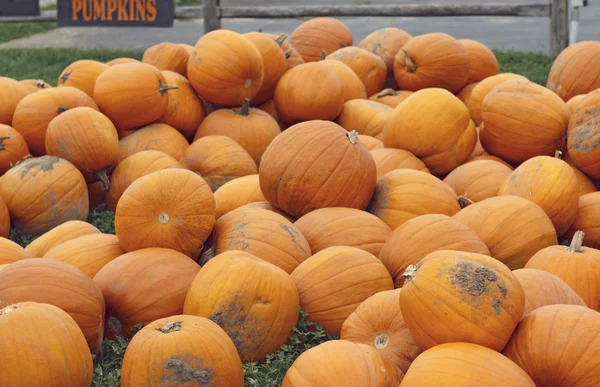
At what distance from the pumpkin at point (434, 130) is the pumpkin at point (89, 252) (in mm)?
1809

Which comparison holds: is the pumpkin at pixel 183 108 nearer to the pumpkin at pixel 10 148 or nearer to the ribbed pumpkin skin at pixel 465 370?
the pumpkin at pixel 10 148

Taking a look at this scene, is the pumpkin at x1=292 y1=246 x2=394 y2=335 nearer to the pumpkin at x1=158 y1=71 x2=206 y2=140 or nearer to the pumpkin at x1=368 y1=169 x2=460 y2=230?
the pumpkin at x1=368 y1=169 x2=460 y2=230

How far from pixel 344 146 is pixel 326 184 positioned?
Result: 206 millimetres

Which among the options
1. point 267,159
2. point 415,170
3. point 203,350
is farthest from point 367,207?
point 203,350

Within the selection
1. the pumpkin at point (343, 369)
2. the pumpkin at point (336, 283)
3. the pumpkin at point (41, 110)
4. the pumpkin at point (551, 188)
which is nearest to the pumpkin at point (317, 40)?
the pumpkin at point (41, 110)

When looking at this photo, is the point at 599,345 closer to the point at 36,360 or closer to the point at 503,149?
the point at 36,360

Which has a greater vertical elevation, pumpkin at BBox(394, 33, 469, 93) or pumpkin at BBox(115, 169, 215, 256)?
pumpkin at BBox(394, 33, 469, 93)

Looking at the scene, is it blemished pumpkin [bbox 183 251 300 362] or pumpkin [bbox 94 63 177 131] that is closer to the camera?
blemished pumpkin [bbox 183 251 300 362]

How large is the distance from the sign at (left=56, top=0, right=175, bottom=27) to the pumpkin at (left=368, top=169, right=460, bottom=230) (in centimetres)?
693

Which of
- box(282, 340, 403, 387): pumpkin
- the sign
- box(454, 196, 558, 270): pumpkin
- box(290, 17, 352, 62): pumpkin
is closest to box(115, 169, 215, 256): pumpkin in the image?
box(282, 340, 403, 387): pumpkin

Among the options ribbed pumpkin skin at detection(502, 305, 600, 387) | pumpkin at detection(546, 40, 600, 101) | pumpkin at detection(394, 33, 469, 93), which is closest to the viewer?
ribbed pumpkin skin at detection(502, 305, 600, 387)

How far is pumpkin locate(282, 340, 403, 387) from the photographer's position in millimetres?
2207

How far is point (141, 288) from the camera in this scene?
3000 millimetres

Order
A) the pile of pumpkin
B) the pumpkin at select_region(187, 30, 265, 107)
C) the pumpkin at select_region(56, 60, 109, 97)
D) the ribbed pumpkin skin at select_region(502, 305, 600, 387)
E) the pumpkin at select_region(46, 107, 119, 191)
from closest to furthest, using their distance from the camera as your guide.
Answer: the ribbed pumpkin skin at select_region(502, 305, 600, 387) < the pile of pumpkin < the pumpkin at select_region(46, 107, 119, 191) < the pumpkin at select_region(187, 30, 265, 107) < the pumpkin at select_region(56, 60, 109, 97)
